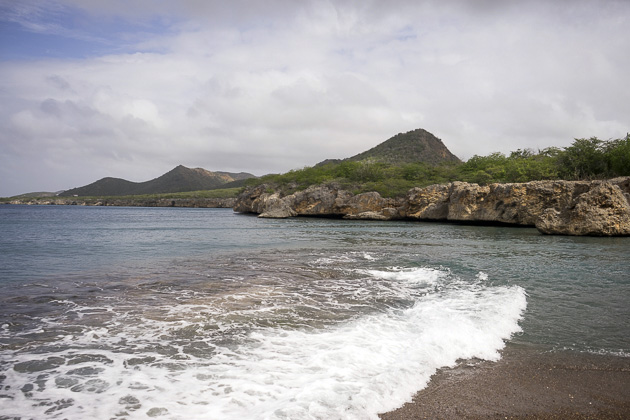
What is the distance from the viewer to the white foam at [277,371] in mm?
3738

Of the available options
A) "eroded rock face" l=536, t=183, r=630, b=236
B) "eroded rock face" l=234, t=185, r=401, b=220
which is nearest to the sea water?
"eroded rock face" l=536, t=183, r=630, b=236

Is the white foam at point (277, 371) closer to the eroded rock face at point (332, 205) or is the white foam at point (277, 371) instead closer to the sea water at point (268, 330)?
the sea water at point (268, 330)

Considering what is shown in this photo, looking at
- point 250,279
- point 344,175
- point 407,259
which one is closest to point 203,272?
point 250,279

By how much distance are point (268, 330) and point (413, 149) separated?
125 meters

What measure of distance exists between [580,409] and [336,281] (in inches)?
276

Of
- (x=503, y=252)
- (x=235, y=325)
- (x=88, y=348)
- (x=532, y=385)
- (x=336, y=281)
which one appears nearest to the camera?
(x=532, y=385)

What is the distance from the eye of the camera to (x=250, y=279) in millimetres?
10656

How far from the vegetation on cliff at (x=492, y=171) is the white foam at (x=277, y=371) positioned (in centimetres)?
4616

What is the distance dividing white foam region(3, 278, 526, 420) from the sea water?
2cm

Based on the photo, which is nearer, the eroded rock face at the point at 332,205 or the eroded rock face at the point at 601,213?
the eroded rock face at the point at 601,213

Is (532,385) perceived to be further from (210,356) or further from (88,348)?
(88,348)

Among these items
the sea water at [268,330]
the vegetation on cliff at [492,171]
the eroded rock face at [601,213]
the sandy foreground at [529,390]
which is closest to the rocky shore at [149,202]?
the vegetation on cliff at [492,171]

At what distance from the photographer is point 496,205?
36.8 m

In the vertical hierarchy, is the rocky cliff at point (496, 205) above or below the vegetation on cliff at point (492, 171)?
below
